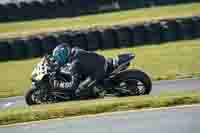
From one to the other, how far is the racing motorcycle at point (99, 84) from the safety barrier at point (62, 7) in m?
20.3

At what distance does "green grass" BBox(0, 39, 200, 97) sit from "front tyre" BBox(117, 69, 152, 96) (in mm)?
3255

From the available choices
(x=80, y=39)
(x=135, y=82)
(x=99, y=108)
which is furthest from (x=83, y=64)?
(x=80, y=39)

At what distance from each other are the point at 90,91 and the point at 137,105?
10.0ft

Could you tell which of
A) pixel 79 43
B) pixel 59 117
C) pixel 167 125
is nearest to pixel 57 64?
pixel 59 117

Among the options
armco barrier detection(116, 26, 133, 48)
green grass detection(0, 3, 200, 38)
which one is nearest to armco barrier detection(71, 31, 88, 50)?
armco barrier detection(116, 26, 133, 48)

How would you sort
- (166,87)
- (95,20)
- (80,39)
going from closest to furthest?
(166,87) < (80,39) < (95,20)

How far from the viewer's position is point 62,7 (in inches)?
1391

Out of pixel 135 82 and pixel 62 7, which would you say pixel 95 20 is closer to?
pixel 62 7

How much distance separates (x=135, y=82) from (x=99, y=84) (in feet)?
2.85

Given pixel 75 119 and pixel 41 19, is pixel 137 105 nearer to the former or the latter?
pixel 75 119

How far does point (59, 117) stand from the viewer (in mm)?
11539

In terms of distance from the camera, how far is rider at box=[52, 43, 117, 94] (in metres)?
14.2

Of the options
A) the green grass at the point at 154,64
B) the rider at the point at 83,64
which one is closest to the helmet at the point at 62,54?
the rider at the point at 83,64

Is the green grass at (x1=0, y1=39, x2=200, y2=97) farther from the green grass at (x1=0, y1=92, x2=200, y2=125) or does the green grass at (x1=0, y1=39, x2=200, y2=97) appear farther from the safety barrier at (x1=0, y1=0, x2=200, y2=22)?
the safety barrier at (x1=0, y1=0, x2=200, y2=22)
